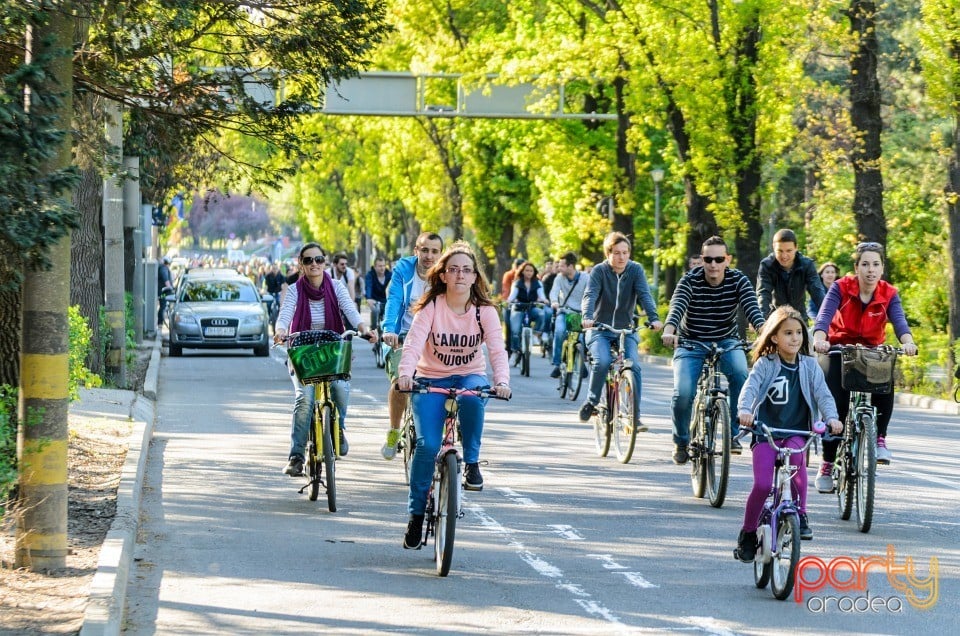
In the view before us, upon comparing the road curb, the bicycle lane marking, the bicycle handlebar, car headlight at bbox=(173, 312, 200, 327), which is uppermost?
car headlight at bbox=(173, 312, 200, 327)

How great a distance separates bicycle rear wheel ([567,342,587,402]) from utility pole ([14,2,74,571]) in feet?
43.1

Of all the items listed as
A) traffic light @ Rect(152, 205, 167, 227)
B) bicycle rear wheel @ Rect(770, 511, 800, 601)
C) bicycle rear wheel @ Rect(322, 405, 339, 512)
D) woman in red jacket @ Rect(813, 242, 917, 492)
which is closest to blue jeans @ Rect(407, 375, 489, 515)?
bicycle rear wheel @ Rect(770, 511, 800, 601)

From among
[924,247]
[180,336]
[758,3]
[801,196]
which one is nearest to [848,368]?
[758,3]

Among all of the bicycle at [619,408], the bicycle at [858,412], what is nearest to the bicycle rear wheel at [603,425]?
the bicycle at [619,408]

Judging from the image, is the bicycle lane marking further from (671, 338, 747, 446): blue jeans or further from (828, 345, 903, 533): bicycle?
(828, 345, 903, 533): bicycle

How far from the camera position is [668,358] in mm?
33500

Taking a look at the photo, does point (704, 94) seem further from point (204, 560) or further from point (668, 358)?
point (204, 560)

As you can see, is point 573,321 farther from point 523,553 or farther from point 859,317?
point 523,553

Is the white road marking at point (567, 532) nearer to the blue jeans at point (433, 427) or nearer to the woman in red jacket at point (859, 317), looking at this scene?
the blue jeans at point (433, 427)

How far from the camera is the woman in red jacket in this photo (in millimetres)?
11609

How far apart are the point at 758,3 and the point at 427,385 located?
22.9 metres

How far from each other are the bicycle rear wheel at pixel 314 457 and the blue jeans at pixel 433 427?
7.95ft

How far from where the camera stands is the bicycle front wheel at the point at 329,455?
11.5m

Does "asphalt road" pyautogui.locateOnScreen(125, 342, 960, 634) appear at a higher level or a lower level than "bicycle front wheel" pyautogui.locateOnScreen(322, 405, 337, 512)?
lower
